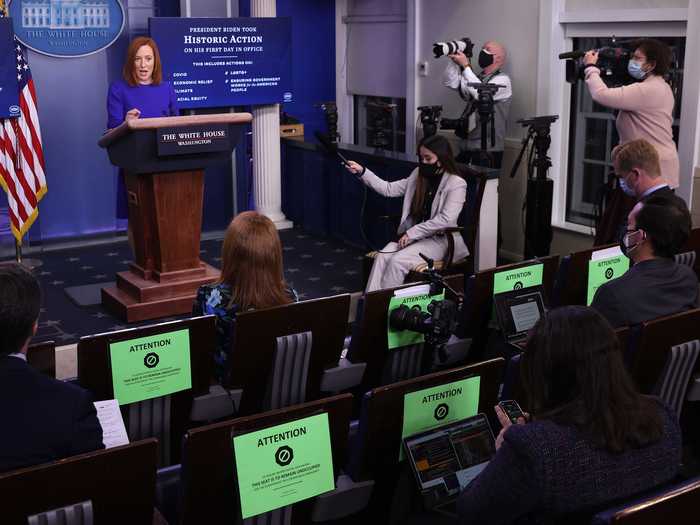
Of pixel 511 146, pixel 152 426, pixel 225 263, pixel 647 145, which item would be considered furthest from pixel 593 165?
pixel 152 426

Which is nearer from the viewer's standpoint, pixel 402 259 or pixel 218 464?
pixel 218 464

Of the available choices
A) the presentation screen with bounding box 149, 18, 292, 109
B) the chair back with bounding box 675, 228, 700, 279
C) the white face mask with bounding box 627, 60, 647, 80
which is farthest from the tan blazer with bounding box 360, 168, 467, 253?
the presentation screen with bounding box 149, 18, 292, 109

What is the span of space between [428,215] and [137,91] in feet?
6.37

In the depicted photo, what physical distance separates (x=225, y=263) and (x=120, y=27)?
4.61 m

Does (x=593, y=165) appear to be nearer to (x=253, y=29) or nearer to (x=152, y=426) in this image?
(x=253, y=29)

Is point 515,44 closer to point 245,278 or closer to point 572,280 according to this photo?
point 572,280

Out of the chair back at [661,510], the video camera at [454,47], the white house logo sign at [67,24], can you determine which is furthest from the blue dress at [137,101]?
the chair back at [661,510]

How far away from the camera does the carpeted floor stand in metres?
5.14

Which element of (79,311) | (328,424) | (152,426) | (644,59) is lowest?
(79,311)

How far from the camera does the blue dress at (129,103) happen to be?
5.46 metres

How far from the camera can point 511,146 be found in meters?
6.58

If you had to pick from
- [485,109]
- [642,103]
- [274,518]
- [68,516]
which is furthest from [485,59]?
[68,516]

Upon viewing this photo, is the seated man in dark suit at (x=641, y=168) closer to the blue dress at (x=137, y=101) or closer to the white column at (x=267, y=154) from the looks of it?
the blue dress at (x=137, y=101)

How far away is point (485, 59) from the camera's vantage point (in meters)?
6.42
